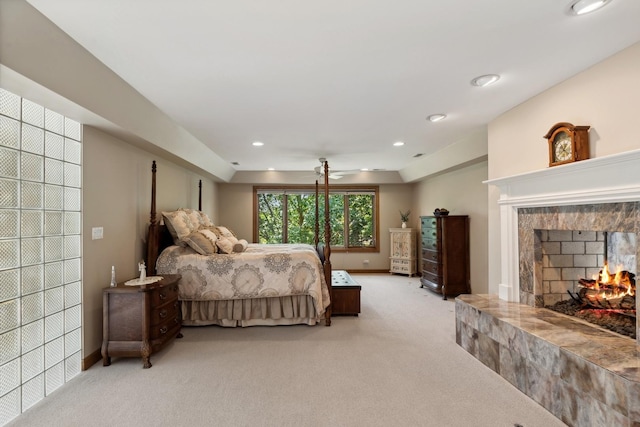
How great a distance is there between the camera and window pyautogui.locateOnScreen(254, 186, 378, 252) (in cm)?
757

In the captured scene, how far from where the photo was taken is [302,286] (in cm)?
375

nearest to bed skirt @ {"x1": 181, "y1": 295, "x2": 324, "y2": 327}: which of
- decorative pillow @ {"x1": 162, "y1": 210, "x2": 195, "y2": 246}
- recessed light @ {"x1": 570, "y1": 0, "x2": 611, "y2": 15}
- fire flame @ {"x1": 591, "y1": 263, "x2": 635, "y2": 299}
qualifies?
decorative pillow @ {"x1": 162, "y1": 210, "x2": 195, "y2": 246}

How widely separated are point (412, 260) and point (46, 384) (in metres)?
6.20

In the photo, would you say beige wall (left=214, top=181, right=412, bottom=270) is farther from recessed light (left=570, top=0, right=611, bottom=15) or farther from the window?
recessed light (left=570, top=0, right=611, bottom=15)

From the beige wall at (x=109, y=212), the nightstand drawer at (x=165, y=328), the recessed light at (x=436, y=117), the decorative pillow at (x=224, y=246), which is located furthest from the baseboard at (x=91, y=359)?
the recessed light at (x=436, y=117)

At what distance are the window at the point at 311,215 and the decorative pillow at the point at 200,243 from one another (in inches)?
140

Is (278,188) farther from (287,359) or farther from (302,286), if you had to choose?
(287,359)

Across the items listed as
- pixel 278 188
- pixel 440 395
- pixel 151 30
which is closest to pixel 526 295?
pixel 440 395

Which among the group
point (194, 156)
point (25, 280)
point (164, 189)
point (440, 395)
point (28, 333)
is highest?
point (194, 156)

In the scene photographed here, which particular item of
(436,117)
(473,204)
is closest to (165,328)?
(436,117)

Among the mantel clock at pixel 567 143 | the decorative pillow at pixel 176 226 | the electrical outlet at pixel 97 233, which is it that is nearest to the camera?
the mantel clock at pixel 567 143

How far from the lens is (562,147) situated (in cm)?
255

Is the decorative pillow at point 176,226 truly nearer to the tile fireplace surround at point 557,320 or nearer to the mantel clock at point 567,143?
the tile fireplace surround at point 557,320

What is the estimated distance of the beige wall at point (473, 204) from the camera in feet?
16.0
